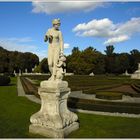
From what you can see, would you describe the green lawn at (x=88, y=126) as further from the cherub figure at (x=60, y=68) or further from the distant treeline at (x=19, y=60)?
the distant treeline at (x=19, y=60)

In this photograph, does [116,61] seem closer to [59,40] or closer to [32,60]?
[32,60]

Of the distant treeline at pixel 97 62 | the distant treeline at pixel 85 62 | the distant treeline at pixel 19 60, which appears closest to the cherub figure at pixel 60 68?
the distant treeline at pixel 85 62

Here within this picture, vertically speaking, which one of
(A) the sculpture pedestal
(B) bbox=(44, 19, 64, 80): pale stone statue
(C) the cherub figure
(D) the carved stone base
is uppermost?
(B) bbox=(44, 19, 64, 80): pale stone statue

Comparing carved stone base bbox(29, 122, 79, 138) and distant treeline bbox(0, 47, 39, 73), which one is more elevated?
distant treeline bbox(0, 47, 39, 73)

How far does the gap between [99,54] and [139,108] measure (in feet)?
222

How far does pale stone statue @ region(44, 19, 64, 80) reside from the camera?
11052mm

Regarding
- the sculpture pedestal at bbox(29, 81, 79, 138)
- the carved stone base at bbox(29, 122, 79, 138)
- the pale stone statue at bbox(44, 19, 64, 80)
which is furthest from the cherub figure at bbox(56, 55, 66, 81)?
the carved stone base at bbox(29, 122, 79, 138)

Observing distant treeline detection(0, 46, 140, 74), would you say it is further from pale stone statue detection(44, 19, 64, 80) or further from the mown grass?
pale stone statue detection(44, 19, 64, 80)

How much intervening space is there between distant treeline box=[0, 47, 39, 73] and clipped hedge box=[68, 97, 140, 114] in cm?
6066

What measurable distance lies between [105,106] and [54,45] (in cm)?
681

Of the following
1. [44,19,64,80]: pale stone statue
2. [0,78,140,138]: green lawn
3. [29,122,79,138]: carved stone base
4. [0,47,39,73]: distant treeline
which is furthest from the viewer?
[0,47,39,73]: distant treeline

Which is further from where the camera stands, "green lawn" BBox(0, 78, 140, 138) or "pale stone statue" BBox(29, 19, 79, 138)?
"green lawn" BBox(0, 78, 140, 138)

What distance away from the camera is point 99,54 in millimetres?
82812

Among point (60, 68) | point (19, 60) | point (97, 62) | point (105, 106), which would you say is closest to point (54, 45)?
point (60, 68)
